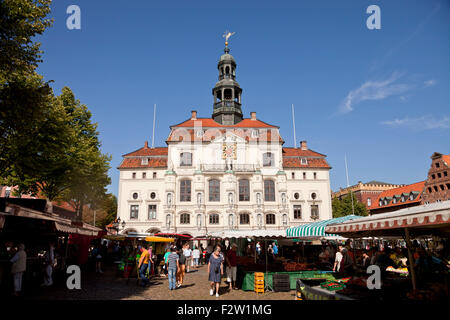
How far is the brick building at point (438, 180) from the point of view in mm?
45312

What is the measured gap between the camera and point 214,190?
39000 millimetres

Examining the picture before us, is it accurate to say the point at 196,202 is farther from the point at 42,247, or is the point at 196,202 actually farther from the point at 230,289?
the point at 230,289

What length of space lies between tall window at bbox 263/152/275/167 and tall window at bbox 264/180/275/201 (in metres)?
2.48

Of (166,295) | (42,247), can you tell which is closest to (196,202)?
(42,247)

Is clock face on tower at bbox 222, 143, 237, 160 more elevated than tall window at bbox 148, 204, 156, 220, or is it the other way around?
clock face on tower at bbox 222, 143, 237, 160

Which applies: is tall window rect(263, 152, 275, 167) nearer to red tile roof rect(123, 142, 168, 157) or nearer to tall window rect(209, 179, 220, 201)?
tall window rect(209, 179, 220, 201)

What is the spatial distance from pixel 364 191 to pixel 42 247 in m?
74.2

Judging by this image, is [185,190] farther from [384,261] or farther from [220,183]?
[384,261]

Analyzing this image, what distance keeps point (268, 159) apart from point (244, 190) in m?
5.85

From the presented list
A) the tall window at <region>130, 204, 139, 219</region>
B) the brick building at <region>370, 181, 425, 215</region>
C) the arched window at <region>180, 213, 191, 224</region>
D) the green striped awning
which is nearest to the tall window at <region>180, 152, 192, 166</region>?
the arched window at <region>180, 213, 191, 224</region>

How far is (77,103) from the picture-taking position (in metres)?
26.8

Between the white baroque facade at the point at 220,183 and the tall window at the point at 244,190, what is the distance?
0.45 ft

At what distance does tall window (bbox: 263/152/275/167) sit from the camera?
4059 cm

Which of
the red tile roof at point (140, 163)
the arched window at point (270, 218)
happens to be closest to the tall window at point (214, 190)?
the arched window at point (270, 218)
